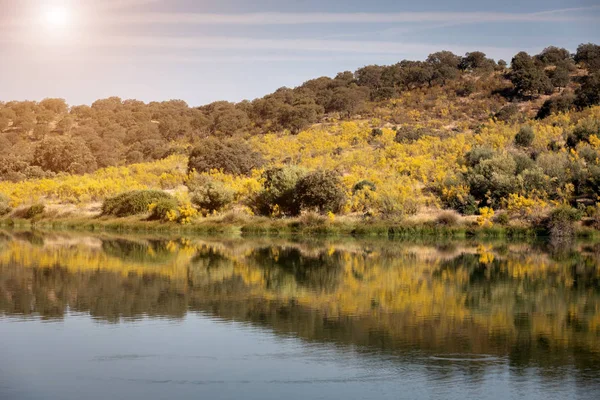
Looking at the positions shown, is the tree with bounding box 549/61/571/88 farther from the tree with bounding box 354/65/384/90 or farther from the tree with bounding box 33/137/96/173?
the tree with bounding box 33/137/96/173

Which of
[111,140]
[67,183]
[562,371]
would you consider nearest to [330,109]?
[111,140]

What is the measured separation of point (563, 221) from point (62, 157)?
50570 millimetres

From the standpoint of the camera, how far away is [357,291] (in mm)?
23188

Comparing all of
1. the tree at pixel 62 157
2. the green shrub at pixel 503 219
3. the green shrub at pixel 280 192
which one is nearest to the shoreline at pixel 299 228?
the green shrub at pixel 503 219

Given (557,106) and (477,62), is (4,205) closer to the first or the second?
(557,106)

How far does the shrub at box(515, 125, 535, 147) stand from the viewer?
5228cm

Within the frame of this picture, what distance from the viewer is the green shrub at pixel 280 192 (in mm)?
44062

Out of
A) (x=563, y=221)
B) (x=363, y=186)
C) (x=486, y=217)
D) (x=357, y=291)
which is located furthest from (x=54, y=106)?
(x=357, y=291)

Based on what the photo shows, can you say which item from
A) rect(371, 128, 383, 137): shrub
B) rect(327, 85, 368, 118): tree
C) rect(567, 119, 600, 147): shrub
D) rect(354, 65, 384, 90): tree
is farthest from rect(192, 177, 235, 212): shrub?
Answer: rect(354, 65, 384, 90): tree

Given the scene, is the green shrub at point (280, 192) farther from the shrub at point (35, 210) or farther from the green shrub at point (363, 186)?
the shrub at point (35, 210)

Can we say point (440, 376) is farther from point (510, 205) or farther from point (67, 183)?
point (67, 183)

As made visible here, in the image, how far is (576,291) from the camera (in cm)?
2333

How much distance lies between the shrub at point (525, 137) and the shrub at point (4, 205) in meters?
35.8

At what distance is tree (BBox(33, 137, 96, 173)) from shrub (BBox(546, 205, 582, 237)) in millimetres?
48089
